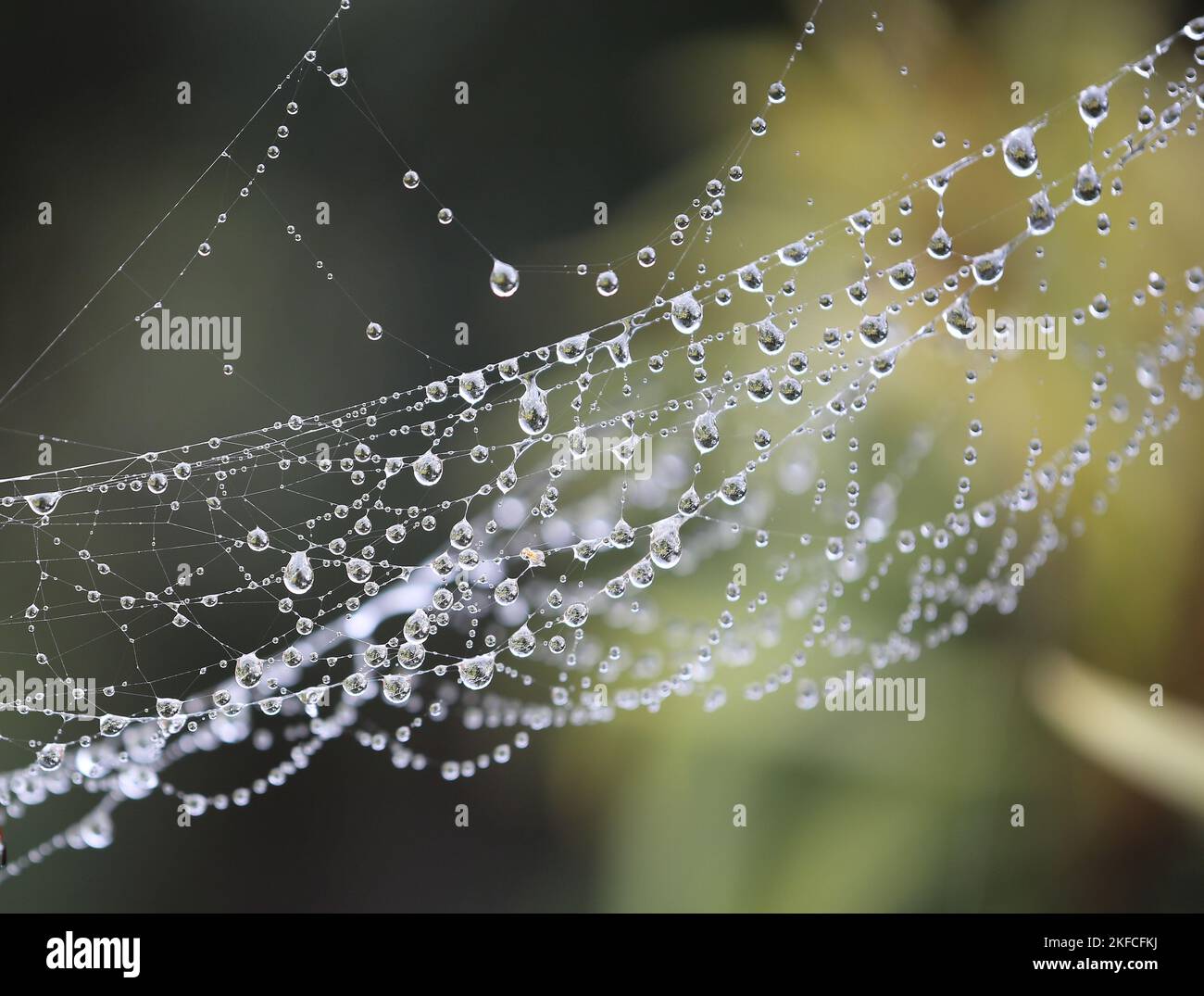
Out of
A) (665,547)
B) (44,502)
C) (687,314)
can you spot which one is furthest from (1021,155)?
(44,502)

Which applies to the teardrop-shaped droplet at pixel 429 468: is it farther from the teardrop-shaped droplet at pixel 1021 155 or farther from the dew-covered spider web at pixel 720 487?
the teardrop-shaped droplet at pixel 1021 155

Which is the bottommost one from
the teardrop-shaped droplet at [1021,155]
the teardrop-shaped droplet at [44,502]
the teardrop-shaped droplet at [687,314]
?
the teardrop-shaped droplet at [44,502]

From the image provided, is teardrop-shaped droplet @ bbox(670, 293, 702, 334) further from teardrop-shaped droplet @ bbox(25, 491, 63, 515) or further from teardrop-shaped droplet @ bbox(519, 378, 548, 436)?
teardrop-shaped droplet @ bbox(25, 491, 63, 515)

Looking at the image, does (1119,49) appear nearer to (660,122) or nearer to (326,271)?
(660,122)

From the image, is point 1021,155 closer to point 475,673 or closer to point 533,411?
point 533,411

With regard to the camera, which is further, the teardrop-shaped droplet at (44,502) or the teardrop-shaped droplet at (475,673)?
the teardrop-shaped droplet at (44,502)

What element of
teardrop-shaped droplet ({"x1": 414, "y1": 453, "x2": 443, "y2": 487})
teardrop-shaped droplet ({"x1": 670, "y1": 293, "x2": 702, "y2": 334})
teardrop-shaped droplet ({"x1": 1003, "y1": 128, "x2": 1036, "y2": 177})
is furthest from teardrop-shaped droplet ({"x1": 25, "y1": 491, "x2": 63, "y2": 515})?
teardrop-shaped droplet ({"x1": 1003, "y1": 128, "x2": 1036, "y2": 177})

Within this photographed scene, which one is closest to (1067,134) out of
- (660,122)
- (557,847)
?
(660,122)

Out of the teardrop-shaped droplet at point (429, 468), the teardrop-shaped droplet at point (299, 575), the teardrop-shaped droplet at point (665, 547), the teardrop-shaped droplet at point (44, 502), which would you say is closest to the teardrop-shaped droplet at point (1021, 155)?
the teardrop-shaped droplet at point (665, 547)
